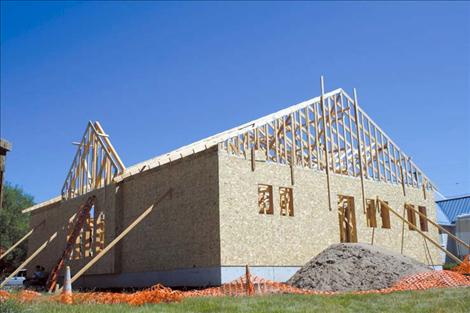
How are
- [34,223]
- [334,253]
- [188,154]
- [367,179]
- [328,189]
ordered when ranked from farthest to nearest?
[34,223]
[367,179]
[328,189]
[188,154]
[334,253]

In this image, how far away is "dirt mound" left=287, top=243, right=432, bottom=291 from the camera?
1409 centimetres

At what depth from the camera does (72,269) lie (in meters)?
20.9

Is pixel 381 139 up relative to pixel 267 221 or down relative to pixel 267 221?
up

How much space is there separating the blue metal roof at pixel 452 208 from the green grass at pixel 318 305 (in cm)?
3083

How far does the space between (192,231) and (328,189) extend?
576 cm

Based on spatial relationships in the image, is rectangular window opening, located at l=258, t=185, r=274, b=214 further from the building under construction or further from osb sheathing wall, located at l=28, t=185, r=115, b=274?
osb sheathing wall, located at l=28, t=185, r=115, b=274

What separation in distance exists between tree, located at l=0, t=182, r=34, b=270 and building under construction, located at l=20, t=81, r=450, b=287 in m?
17.8

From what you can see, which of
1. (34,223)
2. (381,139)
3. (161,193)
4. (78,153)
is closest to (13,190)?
(34,223)

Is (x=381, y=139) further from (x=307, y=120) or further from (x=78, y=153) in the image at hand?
(x=78, y=153)

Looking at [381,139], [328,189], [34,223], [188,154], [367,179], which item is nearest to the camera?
[188,154]

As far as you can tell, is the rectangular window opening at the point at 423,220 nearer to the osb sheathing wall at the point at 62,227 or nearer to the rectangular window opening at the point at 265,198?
the rectangular window opening at the point at 265,198

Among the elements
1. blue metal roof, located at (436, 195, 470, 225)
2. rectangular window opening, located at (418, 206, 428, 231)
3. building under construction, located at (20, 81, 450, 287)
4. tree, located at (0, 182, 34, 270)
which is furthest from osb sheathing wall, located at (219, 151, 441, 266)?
tree, located at (0, 182, 34, 270)

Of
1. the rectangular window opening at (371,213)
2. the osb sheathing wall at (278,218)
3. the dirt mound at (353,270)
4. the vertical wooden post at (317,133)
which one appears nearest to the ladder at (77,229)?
the osb sheathing wall at (278,218)

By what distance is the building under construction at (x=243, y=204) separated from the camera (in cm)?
1553
